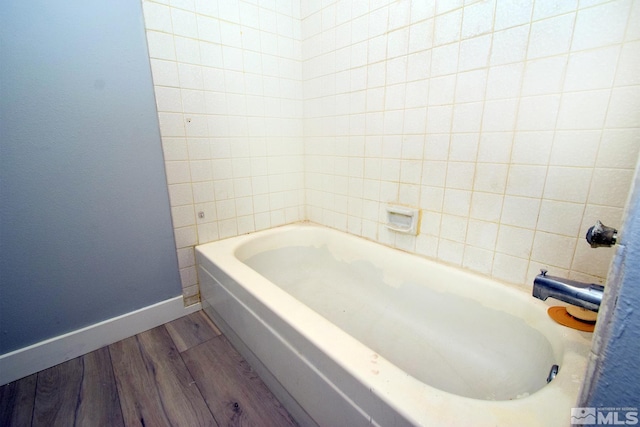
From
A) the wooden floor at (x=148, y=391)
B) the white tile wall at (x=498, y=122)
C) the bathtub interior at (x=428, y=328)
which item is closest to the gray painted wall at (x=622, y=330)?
the bathtub interior at (x=428, y=328)

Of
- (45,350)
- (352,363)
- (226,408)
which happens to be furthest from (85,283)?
(352,363)

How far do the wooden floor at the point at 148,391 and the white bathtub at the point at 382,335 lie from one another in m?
0.09

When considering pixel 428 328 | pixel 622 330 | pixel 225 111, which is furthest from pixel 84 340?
pixel 622 330

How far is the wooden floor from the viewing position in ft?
3.36

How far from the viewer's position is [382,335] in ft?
4.33

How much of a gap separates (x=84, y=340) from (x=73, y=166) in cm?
84

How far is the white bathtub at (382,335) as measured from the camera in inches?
25.9

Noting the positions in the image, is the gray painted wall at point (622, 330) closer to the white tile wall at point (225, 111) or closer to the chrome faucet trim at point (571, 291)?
the chrome faucet trim at point (571, 291)

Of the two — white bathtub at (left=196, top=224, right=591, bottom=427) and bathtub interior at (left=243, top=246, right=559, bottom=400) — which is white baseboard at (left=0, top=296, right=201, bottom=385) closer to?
white bathtub at (left=196, top=224, right=591, bottom=427)

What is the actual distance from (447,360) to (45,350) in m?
1.79

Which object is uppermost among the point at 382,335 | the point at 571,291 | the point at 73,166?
the point at 73,166

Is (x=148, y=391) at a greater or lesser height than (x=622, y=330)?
lesser

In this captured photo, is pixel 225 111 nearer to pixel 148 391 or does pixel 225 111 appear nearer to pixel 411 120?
pixel 411 120

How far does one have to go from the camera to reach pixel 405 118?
4.43 ft
